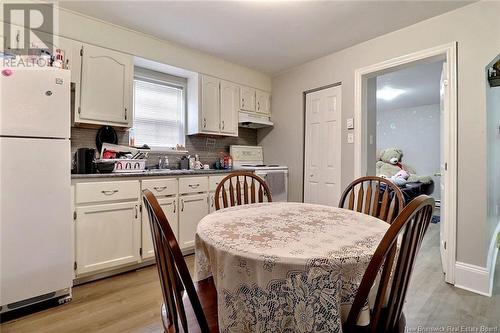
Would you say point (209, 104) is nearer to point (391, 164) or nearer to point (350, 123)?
point (350, 123)

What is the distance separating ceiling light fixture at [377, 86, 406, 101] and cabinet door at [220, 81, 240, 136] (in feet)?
10.1

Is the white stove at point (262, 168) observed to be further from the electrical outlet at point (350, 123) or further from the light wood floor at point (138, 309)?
the light wood floor at point (138, 309)

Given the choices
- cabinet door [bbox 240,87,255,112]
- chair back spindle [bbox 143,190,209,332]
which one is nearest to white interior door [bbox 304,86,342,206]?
cabinet door [bbox 240,87,255,112]

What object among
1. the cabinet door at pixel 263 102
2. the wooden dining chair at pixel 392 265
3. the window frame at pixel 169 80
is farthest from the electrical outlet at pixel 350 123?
the wooden dining chair at pixel 392 265

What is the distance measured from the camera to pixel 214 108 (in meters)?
3.41

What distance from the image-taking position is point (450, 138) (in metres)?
2.23

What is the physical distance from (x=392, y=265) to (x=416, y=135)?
271 inches

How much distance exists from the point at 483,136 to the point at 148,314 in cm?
293

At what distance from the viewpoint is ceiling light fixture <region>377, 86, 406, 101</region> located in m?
4.96

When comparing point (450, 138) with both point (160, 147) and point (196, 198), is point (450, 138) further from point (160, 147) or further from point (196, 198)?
point (160, 147)

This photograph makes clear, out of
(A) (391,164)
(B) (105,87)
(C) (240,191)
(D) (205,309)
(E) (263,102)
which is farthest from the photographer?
(A) (391,164)

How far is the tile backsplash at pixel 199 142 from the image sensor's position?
103 inches

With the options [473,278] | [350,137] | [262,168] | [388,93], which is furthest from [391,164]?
[473,278]

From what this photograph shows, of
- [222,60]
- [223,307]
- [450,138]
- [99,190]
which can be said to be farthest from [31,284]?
[450,138]
